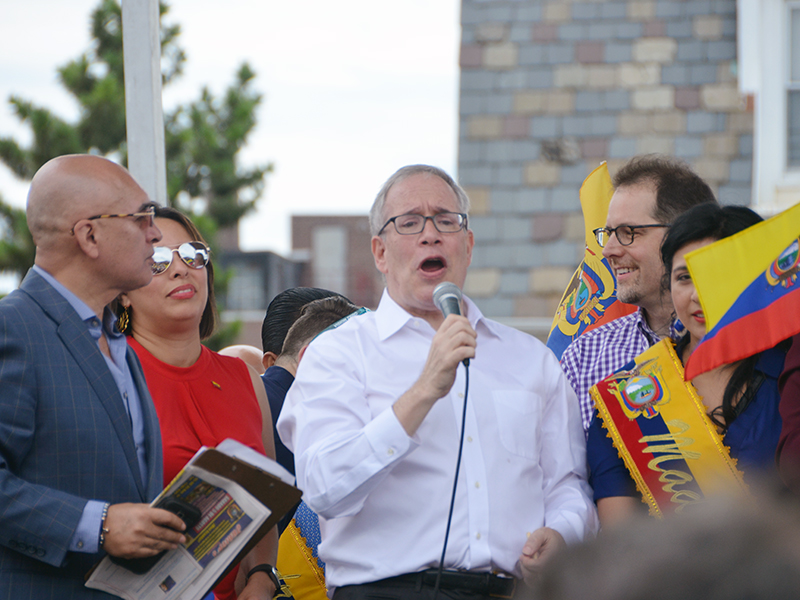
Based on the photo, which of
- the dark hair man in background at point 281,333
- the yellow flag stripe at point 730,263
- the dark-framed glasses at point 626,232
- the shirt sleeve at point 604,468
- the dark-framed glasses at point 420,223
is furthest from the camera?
the dark hair man in background at point 281,333

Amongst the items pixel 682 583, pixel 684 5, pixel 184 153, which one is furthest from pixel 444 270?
pixel 184 153

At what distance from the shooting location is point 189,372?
10.2 ft

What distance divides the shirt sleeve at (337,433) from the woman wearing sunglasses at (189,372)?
1.32ft

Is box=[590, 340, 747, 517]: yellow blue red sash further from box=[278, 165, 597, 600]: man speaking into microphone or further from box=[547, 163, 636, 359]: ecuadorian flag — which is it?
box=[547, 163, 636, 359]: ecuadorian flag

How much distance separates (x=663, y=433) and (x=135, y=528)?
158 centimetres

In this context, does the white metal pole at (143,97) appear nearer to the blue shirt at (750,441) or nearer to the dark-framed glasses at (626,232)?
the dark-framed glasses at (626,232)

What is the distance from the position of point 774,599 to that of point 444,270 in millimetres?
2191

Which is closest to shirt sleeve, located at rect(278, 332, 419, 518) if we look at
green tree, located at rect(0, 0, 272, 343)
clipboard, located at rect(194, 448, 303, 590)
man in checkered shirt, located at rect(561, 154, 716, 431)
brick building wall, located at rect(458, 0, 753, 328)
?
clipboard, located at rect(194, 448, 303, 590)

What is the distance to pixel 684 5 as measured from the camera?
7.12m

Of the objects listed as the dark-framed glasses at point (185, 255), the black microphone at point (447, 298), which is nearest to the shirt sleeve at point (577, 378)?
the black microphone at point (447, 298)

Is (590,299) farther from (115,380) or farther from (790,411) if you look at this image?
(115,380)

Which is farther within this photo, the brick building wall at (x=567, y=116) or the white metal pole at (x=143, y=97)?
the brick building wall at (x=567, y=116)

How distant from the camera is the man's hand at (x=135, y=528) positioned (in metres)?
2.15

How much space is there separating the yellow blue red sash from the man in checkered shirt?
0.48m
